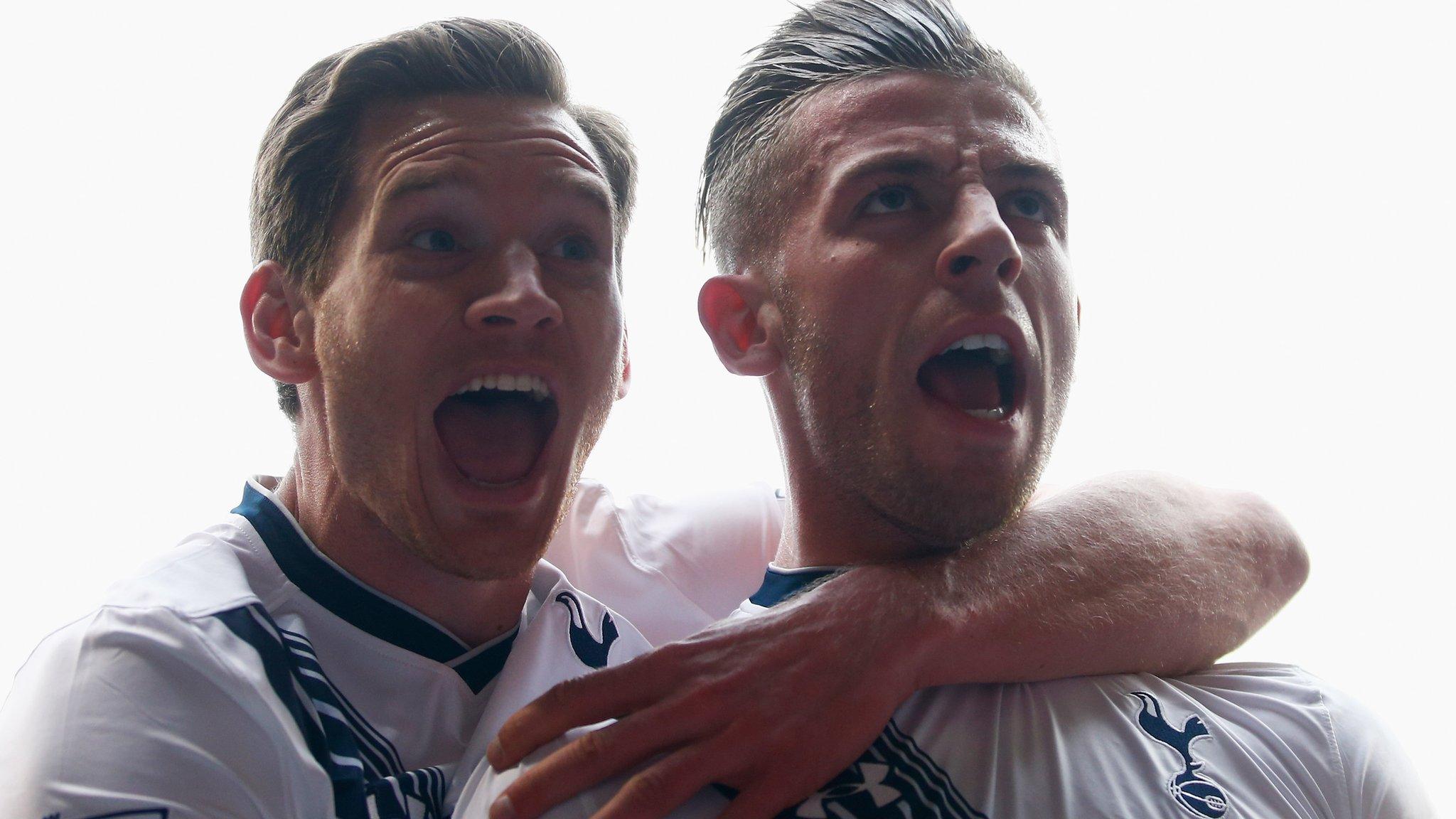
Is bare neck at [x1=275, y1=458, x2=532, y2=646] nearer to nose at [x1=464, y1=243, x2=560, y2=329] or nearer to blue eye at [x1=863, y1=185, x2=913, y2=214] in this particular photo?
nose at [x1=464, y1=243, x2=560, y2=329]

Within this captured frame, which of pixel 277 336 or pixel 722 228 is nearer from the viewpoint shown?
pixel 277 336

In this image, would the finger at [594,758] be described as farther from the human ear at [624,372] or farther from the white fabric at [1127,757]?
the human ear at [624,372]

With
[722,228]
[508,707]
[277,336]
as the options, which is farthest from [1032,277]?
[277,336]

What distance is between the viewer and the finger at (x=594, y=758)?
2.82 feet

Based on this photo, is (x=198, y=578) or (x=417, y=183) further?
(x=417, y=183)

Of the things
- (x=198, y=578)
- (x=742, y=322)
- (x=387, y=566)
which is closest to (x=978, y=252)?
(x=742, y=322)

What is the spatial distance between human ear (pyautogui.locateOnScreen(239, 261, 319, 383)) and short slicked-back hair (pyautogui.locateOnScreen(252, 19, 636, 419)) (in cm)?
2

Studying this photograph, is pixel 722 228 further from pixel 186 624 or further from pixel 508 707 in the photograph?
pixel 186 624

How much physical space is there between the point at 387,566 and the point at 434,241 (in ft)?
1.18

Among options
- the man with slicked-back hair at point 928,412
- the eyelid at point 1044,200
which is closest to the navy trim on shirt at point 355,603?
the man with slicked-back hair at point 928,412

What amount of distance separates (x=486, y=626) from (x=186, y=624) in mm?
350

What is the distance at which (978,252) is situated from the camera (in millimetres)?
1131

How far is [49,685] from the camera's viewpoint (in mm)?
919

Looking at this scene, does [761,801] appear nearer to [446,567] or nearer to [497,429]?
[446,567]
